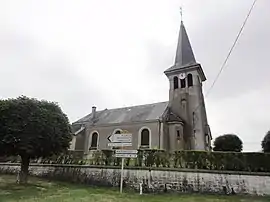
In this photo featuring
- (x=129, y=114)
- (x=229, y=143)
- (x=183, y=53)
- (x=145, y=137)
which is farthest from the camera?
(x=183, y=53)

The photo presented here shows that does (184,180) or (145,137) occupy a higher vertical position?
(145,137)

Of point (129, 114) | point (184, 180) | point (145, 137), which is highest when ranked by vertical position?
point (129, 114)

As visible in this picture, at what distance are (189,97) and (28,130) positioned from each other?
18464 millimetres

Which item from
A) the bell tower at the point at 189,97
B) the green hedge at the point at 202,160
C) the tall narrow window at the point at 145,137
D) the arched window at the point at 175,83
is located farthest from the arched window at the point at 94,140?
the green hedge at the point at 202,160

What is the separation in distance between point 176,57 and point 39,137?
2188 cm

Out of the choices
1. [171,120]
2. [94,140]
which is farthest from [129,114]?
[171,120]

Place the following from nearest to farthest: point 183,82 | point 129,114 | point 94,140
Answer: point 183,82
point 94,140
point 129,114

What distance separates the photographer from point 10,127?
1484cm

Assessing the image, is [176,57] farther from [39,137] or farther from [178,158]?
[39,137]

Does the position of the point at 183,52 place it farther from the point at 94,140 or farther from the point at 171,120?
the point at 94,140

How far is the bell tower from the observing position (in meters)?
26.6

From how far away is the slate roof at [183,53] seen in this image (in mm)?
30736

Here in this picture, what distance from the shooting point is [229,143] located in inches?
966

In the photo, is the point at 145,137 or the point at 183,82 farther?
the point at 183,82
